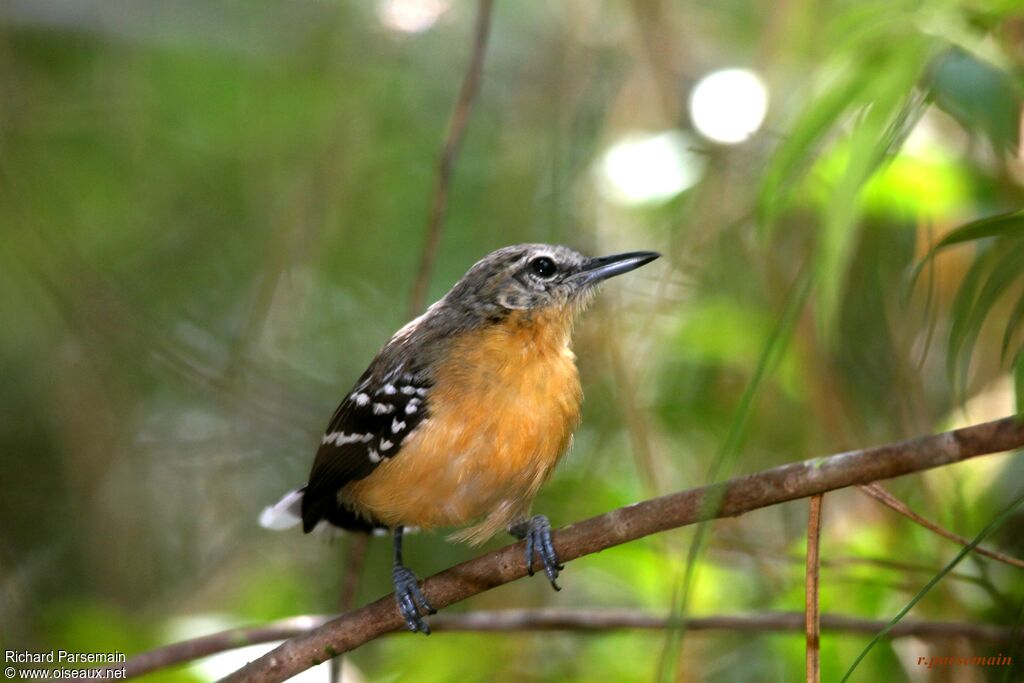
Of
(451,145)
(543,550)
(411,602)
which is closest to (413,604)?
(411,602)

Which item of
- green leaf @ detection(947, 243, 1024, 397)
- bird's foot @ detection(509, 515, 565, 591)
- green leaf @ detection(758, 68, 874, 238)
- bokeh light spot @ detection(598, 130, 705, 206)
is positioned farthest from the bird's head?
green leaf @ detection(947, 243, 1024, 397)

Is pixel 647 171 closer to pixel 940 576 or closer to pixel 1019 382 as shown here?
pixel 1019 382

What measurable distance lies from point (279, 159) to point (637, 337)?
2.76 m

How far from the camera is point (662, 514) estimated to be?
2537 millimetres

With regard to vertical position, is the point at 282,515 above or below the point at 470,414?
above

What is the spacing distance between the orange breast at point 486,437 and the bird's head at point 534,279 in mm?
143

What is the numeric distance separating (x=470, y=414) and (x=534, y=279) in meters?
0.69

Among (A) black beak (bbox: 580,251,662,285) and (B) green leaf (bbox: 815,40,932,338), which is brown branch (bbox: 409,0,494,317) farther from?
(B) green leaf (bbox: 815,40,932,338)

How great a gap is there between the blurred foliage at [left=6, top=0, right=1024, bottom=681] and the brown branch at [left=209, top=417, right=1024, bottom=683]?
74cm

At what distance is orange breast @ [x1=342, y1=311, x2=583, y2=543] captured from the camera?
3.60 meters

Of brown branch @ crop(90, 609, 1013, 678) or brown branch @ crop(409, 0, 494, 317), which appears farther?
brown branch @ crop(409, 0, 494, 317)

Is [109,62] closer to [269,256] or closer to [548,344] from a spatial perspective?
[269,256]

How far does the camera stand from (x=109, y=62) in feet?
22.0

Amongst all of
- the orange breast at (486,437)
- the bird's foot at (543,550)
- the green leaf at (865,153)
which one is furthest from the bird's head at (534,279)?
the green leaf at (865,153)
